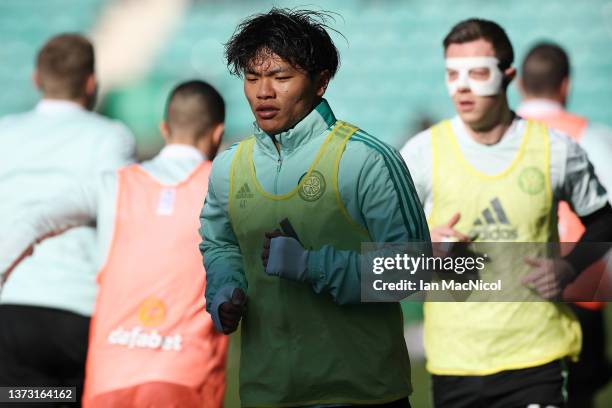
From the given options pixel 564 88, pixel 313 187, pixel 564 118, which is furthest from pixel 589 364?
pixel 313 187

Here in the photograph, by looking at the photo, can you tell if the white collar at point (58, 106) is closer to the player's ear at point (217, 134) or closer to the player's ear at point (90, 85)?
the player's ear at point (90, 85)

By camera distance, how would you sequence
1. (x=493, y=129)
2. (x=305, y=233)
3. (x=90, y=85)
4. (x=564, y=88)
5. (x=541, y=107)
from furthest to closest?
(x=564, y=88) < (x=541, y=107) < (x=90, y=85) < (x=493, y=129) < (x=305, y=233)

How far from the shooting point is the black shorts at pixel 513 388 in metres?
4.82

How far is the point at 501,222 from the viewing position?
4.88 metres

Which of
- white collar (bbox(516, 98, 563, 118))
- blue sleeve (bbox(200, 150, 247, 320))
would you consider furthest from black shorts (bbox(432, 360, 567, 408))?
white collar (bbox(516, 98, 563, 118))

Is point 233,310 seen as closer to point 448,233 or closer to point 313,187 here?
point 313,187

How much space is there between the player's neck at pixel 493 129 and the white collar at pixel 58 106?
187 centimetres

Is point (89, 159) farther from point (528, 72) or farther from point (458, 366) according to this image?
point (528, 72)

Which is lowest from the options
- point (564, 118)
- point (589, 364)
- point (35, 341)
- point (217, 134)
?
point (589, 364)

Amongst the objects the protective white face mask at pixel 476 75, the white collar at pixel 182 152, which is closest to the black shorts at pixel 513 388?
the protective white face mask at pixel 476 75

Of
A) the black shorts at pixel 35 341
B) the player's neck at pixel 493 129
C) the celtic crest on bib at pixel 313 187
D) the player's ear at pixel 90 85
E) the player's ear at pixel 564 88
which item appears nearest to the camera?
the celtic crest on bib at pixel 313 187

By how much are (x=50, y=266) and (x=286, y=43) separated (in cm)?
206

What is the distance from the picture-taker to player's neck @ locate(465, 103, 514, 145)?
5070 mm

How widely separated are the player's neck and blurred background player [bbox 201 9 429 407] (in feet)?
4.90
